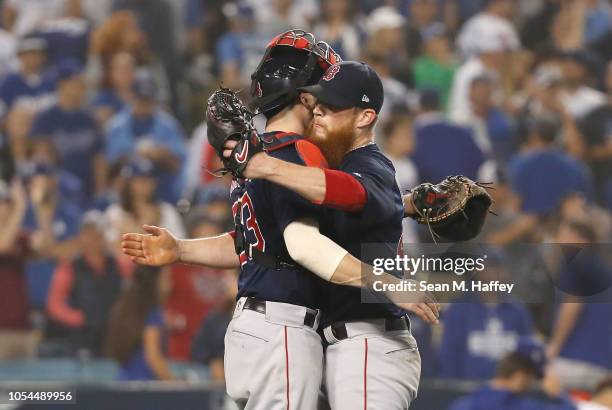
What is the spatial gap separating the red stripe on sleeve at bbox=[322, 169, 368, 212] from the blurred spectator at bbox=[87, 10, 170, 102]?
5.80 meters

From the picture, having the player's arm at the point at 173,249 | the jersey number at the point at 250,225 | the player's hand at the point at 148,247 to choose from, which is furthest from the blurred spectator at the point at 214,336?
the jersey number at the point at 250,225

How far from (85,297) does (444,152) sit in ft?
9.44

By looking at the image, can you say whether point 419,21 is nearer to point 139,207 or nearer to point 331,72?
point 139,207

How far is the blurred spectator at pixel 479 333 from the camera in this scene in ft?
20.5

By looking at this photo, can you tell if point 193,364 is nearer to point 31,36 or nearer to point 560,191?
point 560,191

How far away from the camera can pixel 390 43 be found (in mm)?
9211

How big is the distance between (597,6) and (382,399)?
6625 millimetres

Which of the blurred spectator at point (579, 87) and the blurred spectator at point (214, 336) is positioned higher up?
the blurred spectator at point (579, 87)

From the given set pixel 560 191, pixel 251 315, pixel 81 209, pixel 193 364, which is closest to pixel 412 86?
pixel 560 191

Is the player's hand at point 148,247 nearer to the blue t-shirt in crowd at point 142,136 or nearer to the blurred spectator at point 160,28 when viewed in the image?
the blue t-shirt in crowd at point 142,136

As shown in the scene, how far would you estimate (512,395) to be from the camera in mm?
5660

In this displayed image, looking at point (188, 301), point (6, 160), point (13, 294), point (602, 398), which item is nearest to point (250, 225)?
point (602, 398)

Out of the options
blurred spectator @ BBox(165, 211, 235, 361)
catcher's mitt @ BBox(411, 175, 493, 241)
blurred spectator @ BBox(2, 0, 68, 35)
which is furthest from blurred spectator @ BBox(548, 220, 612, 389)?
blurred spectator @ BBox(2, 0, 68, 35)

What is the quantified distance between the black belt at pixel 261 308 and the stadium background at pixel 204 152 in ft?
7.44
